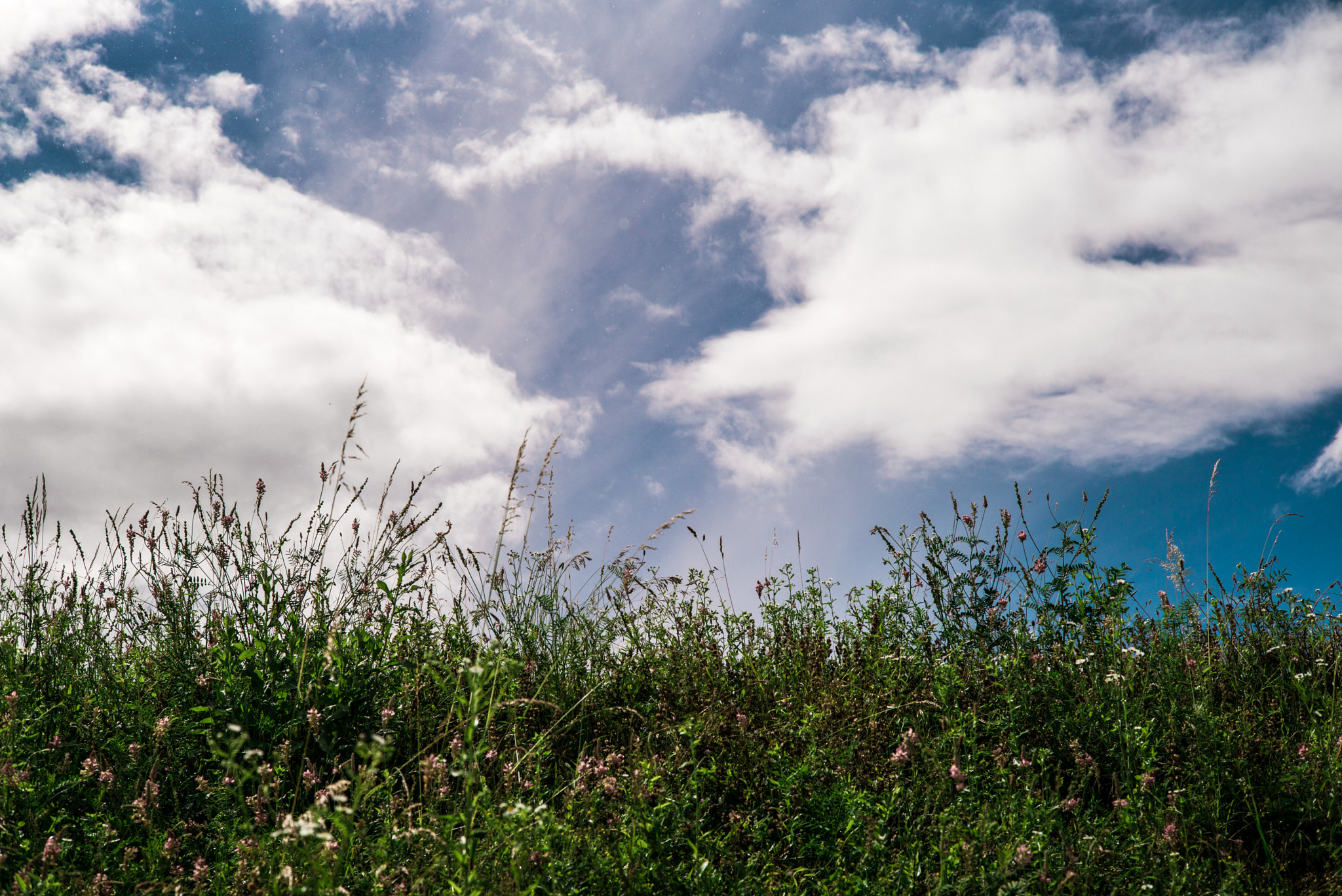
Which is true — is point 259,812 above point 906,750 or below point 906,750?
above

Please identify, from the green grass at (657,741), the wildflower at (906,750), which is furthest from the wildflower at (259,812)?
the wildflower at (906,750)

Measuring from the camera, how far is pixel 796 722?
12.2 feet

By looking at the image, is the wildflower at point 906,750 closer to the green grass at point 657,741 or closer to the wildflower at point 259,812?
the green grass at point 657,741

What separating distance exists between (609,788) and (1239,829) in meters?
2.63

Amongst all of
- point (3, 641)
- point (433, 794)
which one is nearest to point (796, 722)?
point (433, 794)

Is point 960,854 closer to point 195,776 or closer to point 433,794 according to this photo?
point 433,794

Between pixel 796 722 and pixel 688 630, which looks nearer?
pixel 796 722

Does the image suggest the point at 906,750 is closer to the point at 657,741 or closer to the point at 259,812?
the point at 657,741

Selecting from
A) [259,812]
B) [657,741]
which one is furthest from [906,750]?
[259,812]

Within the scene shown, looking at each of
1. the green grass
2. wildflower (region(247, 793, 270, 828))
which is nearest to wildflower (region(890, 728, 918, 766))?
the green grass

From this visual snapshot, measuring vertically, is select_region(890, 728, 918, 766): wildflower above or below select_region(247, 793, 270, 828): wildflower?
below

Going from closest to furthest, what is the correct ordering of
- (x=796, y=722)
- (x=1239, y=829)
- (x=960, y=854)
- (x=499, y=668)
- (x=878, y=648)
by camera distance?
1. (x=499, y=668)
2. (x=960, y=854)
3. (x=1239, y=829)
4. (x=796, y=722)
5. (x=878, y=648)

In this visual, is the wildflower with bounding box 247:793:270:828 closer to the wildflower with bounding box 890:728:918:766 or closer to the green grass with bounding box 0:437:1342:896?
the green grass with bounding box 0:437:1342:896

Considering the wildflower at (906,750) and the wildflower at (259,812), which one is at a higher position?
the wildflower at (259,812)
